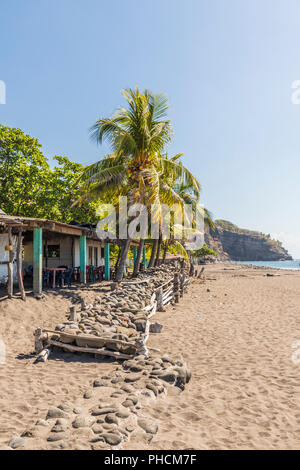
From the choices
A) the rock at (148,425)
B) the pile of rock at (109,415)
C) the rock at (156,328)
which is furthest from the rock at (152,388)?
the rock at (156,328)

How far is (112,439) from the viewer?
3186 mm

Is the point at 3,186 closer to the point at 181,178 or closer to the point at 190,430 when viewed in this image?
the point at 181,178

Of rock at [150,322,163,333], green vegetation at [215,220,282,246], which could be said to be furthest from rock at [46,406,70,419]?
green vegetation at [215,220,282,246]

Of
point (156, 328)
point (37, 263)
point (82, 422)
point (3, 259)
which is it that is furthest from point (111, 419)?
point (3, 259)

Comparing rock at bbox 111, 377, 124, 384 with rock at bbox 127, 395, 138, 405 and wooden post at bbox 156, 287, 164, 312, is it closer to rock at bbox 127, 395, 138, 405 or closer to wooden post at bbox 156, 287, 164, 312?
rock at bbox 127, 395, 138, 405

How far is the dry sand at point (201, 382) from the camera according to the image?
11.5 ft

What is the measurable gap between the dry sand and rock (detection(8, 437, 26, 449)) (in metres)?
0.11

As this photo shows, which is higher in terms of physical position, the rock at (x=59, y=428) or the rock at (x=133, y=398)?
the rock at (x=59, y=428)

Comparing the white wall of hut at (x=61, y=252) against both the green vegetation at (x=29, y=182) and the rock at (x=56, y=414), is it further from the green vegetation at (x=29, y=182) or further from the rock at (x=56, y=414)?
the rock at (x=56, y=414)

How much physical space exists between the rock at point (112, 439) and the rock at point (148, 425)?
15.7 inches

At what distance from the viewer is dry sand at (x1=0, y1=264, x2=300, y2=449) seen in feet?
11.5

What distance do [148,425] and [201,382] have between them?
1.90m

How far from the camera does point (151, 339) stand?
7715 mm

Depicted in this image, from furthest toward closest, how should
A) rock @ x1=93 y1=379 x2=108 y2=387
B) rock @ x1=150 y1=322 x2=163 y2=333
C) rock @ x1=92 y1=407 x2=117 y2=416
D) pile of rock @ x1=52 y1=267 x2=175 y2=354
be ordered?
1. rock @ x1=150 y1=322 x2=163 y2=333
2. pile of rock @ x1=52 y1=267 x2=175 y2=354
3. rock @ x1=93 y1=379 x2=108 y2=387
4. rock @ x1=92 y1=407 x2=117 y2=416
